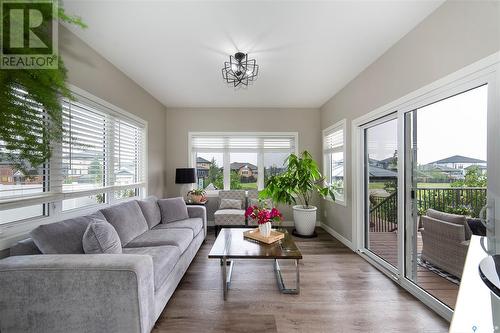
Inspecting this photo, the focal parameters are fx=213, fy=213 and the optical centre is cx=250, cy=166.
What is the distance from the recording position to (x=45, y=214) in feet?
6.89

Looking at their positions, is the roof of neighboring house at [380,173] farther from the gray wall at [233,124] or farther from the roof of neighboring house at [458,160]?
the gray wall at [233,124]

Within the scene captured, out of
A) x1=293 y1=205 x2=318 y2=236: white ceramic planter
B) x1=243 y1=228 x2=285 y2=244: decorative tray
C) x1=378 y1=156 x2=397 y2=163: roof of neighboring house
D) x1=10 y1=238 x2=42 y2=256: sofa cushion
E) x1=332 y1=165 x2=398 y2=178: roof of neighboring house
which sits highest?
x1=378 y1=156 x2=397 y2=163: roof of neighboring house

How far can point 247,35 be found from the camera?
7.34ft

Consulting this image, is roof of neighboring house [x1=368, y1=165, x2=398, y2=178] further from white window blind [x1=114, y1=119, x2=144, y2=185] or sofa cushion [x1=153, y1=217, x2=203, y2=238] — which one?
white window blind [x1=114, y1=119, x2=144, y2=185]

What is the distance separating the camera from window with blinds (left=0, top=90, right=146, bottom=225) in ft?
5.56

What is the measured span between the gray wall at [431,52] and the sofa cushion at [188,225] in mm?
2980

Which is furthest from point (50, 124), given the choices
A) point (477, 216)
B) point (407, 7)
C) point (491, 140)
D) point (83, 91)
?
point (477, 216)

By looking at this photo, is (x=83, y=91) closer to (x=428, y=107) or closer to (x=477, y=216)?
(x=428, y=107)

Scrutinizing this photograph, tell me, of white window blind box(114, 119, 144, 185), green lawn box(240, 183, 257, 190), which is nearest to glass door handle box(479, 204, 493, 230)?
green lawn box(240, 183, 257, 190)

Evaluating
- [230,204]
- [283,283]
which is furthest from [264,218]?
[230,204]

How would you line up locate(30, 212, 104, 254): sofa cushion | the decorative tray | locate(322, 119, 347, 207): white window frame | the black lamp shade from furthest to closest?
the black lamp shade, locate(322, 119, 347, 207): white window frame, the decorative tray, locate(30, 212, 104, 254): sofa cushion

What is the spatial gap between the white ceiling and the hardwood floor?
107 inches

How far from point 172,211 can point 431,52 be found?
146 inches

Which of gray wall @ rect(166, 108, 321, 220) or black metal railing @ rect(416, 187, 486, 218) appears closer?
black metal railing @ rect(416, 187, 486, 218)
